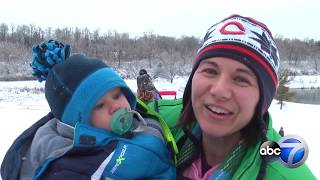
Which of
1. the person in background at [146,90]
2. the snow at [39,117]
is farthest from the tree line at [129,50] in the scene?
the person in background at [146,90]

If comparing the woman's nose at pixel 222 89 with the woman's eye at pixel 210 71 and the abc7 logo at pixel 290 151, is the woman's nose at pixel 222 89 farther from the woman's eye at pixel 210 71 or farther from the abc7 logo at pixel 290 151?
the abc7 logo at pixel 290 151

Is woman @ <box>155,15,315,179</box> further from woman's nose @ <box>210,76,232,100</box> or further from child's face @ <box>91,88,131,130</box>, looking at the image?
child's face @ <box>91,88,131,130</box>

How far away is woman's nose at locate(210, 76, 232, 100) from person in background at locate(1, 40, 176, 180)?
1.17 ft

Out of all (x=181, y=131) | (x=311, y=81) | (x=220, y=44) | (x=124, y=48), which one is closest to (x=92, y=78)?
(x=181, y=131)

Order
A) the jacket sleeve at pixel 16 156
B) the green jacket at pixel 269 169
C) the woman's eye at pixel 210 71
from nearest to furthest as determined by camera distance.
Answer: the green jacket at pixel 269 169 → the woman's eye at pixel 210 71 → the jacket sleeve at pixel 16 156

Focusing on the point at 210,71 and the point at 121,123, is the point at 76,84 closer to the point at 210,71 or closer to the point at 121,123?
the point at 121,123

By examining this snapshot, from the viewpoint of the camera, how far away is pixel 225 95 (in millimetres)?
1199

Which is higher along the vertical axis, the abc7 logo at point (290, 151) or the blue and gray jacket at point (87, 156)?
the abc7 logo at point (290, 151)

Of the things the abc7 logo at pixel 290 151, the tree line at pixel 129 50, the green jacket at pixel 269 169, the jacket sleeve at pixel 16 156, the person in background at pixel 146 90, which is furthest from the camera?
the tree line at pixel 129 50

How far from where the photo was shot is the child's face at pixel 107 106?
154cm

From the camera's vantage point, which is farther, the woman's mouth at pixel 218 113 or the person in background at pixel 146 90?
the person in background at pixel 146 90

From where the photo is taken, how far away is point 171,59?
50562mm

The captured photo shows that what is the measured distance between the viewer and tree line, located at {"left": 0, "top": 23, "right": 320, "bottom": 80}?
43.9 m

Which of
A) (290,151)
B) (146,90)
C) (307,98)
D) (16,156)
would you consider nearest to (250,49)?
(290,151)
